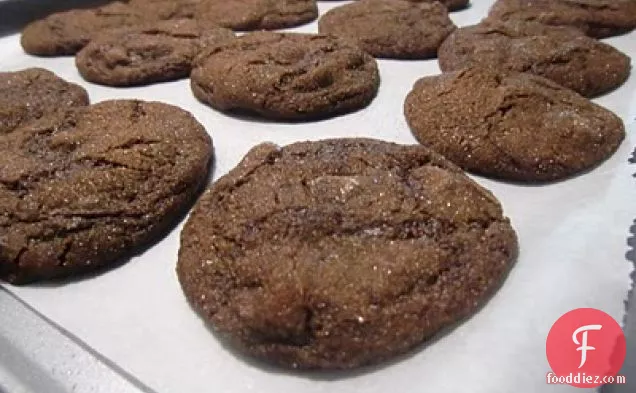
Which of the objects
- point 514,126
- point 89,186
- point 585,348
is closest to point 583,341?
point 585,348

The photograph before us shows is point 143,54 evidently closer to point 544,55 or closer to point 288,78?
point 288,78

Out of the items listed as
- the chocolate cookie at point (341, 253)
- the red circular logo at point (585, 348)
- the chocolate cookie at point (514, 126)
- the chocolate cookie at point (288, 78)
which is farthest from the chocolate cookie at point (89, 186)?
the red circular logo at point (585, 348)

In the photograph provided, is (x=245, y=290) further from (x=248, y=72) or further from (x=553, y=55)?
(x=553, y=55)

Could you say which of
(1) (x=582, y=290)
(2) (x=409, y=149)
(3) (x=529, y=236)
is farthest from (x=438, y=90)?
(1) (x=582, y=290)

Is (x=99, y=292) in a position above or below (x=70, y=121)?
below

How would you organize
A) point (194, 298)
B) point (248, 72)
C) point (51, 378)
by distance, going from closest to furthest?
point (51, 378) < point (194, 298) < point (248, 72)

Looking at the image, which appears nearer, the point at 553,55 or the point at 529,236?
the point at 529,236

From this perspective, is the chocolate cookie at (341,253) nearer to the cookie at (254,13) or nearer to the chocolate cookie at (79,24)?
the cookie at (254,13)
